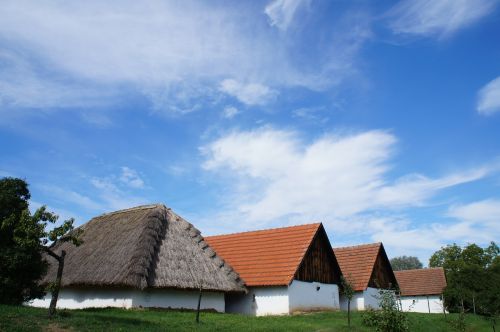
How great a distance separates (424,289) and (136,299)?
33494 mm

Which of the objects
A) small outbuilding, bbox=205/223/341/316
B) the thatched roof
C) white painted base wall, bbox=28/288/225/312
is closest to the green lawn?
white painted base wall, bbox=28/288/225/312

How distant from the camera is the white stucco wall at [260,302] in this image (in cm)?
2473

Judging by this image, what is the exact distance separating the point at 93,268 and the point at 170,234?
4498 mm

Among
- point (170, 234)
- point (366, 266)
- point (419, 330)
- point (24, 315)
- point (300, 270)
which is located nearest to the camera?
point (24, 315)

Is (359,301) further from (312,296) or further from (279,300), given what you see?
(279,300)

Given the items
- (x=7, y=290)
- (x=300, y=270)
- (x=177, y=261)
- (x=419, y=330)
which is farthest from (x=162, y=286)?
(x=419, y=330)

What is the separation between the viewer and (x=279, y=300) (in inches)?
979

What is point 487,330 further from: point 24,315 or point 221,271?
point 24,315

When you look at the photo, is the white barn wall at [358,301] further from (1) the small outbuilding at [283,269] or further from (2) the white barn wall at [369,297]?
(1) the small outbuilding at [283,269]

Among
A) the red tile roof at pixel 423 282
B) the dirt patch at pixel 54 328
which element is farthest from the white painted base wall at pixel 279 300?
the red tile roof at pixel 423 282

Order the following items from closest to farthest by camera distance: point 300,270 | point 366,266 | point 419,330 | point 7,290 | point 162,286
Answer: point 7,290
point 162,286
point 419,330
point 300,270
point 366,266

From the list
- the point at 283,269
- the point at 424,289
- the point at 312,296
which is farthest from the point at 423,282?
the point at 283,269

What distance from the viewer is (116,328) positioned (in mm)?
12844

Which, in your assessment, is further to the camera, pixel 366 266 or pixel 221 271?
pixel 366 266
